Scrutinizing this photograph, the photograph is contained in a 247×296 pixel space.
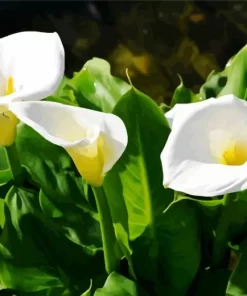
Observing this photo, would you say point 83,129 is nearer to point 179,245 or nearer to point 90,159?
point 90,159

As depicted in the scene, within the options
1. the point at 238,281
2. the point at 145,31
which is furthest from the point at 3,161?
the point at 145,31

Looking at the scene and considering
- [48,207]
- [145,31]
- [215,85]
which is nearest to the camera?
[48,207]

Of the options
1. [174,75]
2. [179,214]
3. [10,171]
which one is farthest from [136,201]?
[174,75]

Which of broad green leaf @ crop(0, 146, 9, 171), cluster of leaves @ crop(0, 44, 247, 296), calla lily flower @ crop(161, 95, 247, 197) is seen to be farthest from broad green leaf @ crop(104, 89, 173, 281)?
broad green leaf @ crop(0, 146, 9, 171)

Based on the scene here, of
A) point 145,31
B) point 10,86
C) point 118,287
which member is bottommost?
point 145,31

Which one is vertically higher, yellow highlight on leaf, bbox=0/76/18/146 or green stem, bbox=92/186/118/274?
yellow highlight on leaf, bbox=0/76/18/146

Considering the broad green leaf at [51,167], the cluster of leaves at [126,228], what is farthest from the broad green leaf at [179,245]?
the broad green leaf at [51,167]

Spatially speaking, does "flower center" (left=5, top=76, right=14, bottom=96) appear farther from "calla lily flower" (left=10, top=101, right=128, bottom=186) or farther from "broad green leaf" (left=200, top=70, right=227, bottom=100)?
"broad green leaf" (left=200, top=70, right=227, bottom=100)
